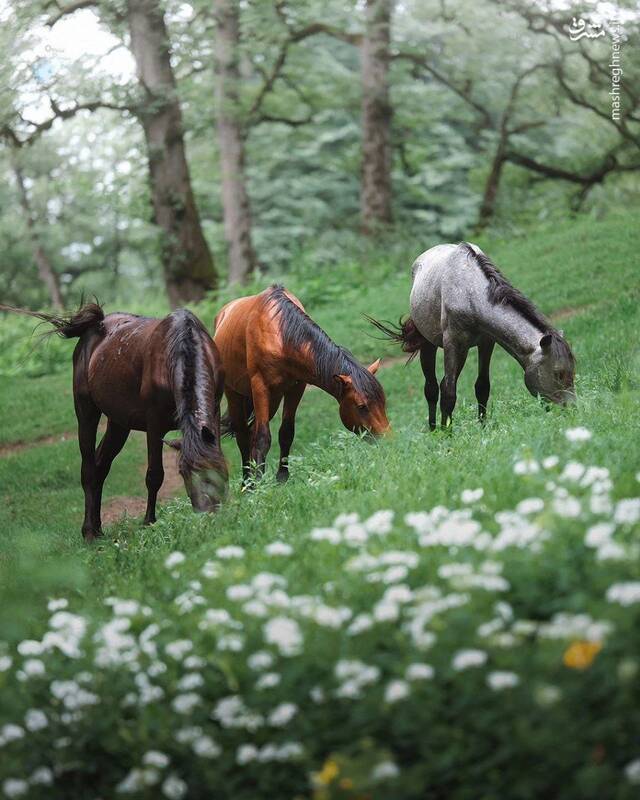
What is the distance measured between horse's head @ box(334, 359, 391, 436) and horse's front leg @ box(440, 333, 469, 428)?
0.85m

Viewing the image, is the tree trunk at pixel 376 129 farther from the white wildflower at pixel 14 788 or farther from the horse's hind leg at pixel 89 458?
the white wildflower at pixel 14 788

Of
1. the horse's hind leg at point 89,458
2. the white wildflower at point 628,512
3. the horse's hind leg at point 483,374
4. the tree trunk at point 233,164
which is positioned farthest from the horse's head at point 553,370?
the tree trunk at point 233,164

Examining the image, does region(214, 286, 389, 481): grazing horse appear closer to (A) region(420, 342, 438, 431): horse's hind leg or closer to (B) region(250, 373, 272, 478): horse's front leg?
(B) region(250, 373, 272, 478): horse's front leg

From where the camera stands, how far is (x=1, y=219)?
1618 inches

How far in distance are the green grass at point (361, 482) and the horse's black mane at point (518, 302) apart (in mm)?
559

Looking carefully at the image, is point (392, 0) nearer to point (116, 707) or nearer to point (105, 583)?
point (105, 583)

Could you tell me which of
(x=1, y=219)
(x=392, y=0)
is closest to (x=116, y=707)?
(x=392, y=0)

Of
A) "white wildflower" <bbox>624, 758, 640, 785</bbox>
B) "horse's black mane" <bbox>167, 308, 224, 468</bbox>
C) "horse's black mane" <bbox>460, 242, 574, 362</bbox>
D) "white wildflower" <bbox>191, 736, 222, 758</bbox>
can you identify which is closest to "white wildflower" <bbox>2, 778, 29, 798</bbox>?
"white wildflower" <bbox>191, 736, 222, 758</bbox>

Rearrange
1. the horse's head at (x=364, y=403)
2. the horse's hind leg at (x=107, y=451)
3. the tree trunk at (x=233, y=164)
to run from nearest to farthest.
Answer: the horse's head at (x=364, y=403) < the horse's hind leg at (x=107, y=451) < the tree trunk at (x=233, y=164)

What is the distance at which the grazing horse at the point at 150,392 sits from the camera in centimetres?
726

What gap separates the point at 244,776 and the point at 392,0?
24.1 m

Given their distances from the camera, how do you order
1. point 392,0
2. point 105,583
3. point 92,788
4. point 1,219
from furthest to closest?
point 1,219 → point 392,0 → point 105,583 → point 92,788

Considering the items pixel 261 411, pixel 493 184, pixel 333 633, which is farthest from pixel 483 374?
pixel 493 184

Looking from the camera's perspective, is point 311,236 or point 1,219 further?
point 1,219
